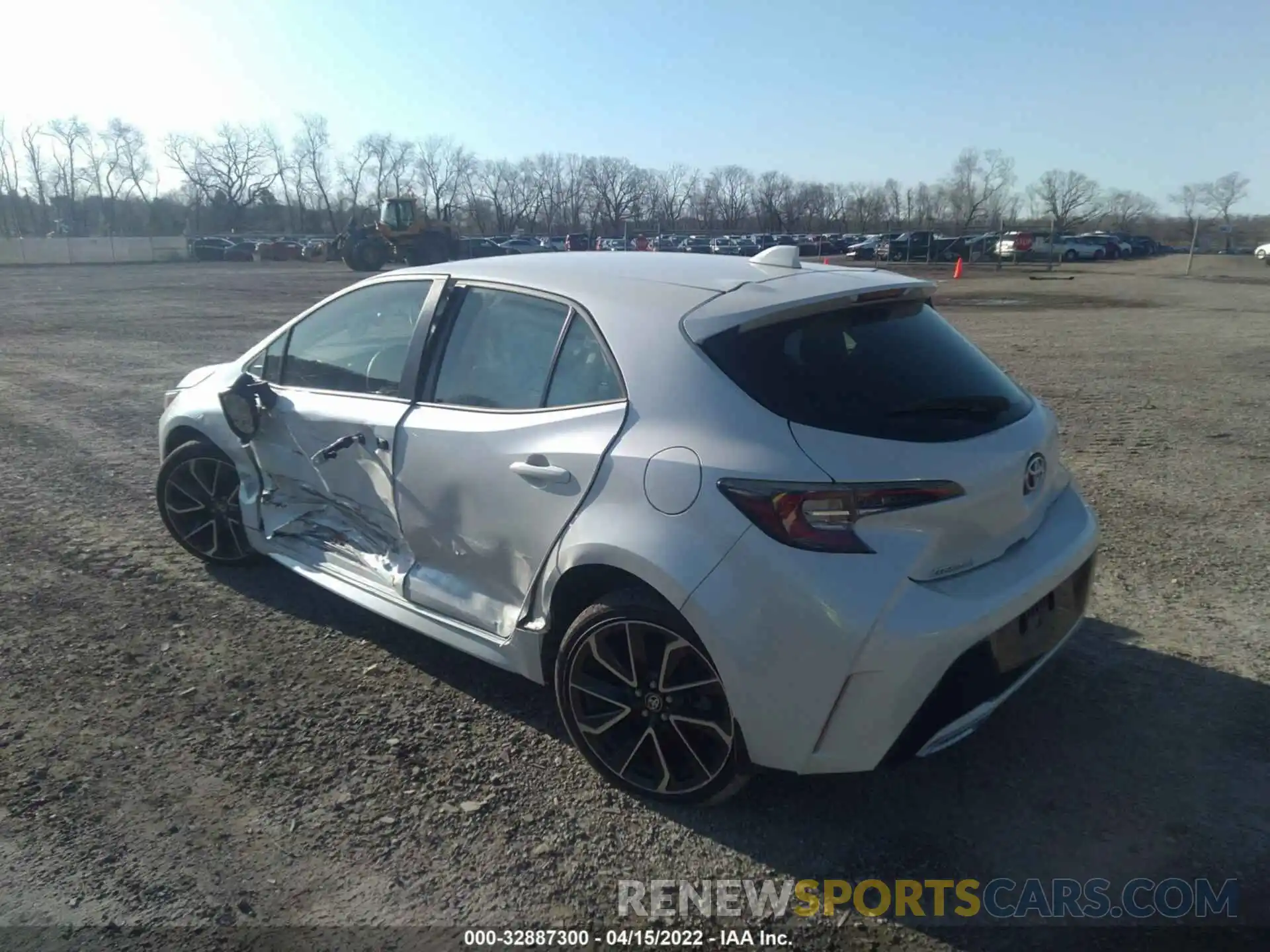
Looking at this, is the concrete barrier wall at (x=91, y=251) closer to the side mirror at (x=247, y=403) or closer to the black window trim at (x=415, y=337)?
the side mirror at (x=247, y=403)

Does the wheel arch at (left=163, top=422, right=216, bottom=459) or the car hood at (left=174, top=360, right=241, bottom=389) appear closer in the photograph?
the car hood at (left=174, top=360, right=241, bottom=389)

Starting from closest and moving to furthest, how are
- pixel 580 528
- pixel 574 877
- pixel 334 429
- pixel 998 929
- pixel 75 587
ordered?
pixel 998 929
pixel 574 877
pixel 580 528
pixel 334 429
pixel 75 587

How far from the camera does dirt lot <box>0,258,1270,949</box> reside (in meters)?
2.79

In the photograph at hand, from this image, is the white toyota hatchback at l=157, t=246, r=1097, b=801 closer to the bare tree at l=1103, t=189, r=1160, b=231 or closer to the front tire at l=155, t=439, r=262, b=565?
the front tire at l=155, t=439, r=262, b=565

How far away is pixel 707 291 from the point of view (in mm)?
3328

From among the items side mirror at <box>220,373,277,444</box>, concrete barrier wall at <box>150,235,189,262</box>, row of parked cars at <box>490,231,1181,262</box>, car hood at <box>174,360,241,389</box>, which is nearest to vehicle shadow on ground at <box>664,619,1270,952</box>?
side mirror at <box>220,373,277,444</box>

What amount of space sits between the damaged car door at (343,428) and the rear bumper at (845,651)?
1.69 metres

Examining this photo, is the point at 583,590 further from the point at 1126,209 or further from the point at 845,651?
the point at 1126,209

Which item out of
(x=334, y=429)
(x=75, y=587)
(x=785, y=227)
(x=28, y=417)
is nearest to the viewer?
(x=334, y=429)

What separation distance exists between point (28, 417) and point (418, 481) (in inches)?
300

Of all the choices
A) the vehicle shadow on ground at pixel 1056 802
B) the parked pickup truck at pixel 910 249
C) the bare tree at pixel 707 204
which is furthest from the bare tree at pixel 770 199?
the vehicle shadow on ground at pixel 1056 802

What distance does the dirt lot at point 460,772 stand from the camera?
2793 mm

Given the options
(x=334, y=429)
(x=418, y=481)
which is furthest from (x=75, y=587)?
(x=418, y=481)

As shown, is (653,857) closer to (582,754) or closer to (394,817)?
(582,754)
